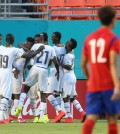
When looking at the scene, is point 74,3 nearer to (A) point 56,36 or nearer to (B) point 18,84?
(A) point 56,36

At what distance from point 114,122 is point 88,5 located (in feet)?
47.7

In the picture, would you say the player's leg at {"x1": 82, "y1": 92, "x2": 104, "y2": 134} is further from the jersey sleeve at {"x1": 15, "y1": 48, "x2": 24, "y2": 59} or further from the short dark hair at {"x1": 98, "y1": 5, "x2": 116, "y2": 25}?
the jersey sleeve at {"x1": 15, "y1": 48, "x2": 24, "y2": 59}

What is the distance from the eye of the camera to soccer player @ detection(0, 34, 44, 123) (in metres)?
17.3

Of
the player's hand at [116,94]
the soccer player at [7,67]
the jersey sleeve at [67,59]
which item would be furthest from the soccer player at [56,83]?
the player's hand at [116,94]

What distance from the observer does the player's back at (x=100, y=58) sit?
362 inches

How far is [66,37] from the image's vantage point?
21.9m

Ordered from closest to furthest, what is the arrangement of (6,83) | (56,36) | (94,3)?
(6,83) → (56,36) → (94,3)

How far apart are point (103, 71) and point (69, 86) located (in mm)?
9641

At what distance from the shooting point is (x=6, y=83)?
57.7ft

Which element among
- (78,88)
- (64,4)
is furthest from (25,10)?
(78,88)

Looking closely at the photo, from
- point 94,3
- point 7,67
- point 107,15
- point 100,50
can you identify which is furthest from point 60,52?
point 107,15

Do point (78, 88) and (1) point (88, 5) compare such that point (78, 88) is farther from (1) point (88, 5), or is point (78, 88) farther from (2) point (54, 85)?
(1) point (88, 5)

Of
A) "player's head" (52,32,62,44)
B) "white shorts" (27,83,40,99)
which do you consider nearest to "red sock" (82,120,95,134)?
"player's head" (52,32,62,44)

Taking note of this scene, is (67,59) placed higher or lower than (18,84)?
higher
